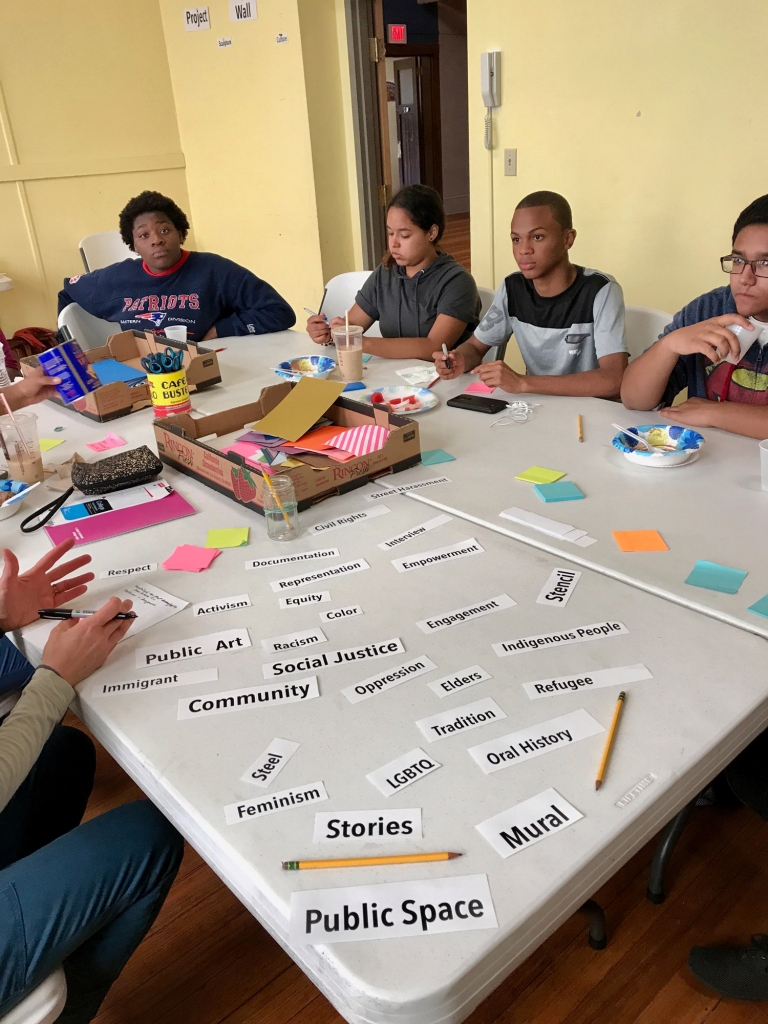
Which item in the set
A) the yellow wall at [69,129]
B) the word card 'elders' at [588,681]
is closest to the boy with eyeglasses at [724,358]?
the word card 'elders' at [588,681]

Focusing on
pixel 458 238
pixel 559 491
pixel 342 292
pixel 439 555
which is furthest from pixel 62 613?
pixel 458 238

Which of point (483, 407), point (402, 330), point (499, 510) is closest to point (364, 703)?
point (499, 510)

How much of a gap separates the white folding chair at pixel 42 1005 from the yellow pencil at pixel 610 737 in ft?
2.16

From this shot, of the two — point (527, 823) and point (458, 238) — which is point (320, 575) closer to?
point (527, 823)

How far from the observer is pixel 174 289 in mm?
2943

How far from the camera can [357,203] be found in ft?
15.0

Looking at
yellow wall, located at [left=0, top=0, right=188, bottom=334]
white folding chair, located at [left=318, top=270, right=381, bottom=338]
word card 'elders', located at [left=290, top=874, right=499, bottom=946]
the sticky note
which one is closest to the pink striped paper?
the sticky note

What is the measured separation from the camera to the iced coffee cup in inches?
86.4

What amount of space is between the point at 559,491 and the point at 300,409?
0.65 metres

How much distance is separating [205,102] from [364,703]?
4.91 m

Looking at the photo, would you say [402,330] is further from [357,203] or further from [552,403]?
[357,203]

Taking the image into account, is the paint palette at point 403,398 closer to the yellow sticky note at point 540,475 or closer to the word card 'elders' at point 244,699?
the yellow sticky note at point 540,475

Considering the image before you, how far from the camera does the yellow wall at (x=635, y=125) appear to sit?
270cm

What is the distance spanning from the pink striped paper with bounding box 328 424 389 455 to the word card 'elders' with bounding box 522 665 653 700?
778 mm
